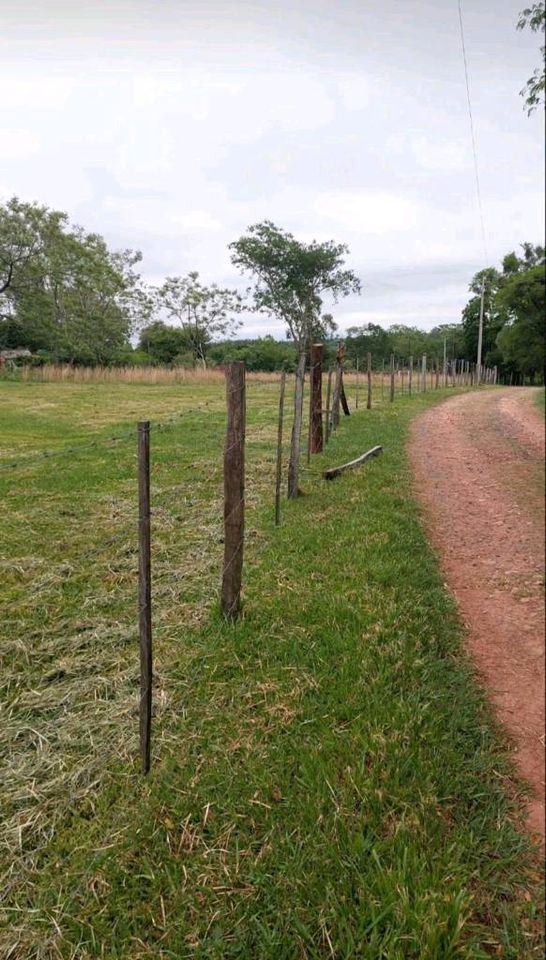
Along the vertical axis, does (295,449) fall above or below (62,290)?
below

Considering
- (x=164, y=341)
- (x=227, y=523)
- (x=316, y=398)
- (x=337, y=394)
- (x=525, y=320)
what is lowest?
(x=227, y=523)

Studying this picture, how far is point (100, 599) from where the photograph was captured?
4.05 m

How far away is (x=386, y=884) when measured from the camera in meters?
1.64

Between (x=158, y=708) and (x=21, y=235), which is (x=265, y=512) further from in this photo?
(x=21, y=235)

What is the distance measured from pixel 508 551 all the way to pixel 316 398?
25.8ft

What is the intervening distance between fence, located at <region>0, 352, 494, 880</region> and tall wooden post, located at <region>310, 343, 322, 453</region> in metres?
0.86

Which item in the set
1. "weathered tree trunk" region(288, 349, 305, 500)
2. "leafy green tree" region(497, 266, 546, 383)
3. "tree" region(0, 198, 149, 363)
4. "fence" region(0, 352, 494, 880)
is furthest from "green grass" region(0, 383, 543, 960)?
"tree" region(0, 198, 149, 363)

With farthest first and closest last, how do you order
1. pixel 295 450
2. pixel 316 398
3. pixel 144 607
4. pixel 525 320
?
pixel 316 398
pixel 295 450
pixel 144 607
pixel 525 320

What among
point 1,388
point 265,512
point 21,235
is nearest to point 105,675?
point 265,512

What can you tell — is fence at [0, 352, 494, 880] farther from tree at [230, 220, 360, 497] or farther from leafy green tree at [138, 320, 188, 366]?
leafy green tree at [138, 320, 188, 366]

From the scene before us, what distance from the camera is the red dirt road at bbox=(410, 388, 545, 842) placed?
62cm

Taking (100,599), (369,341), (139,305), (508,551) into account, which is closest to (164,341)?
(139,305)

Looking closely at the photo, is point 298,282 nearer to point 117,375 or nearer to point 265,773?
point 117,375

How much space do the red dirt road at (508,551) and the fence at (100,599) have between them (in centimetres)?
73
